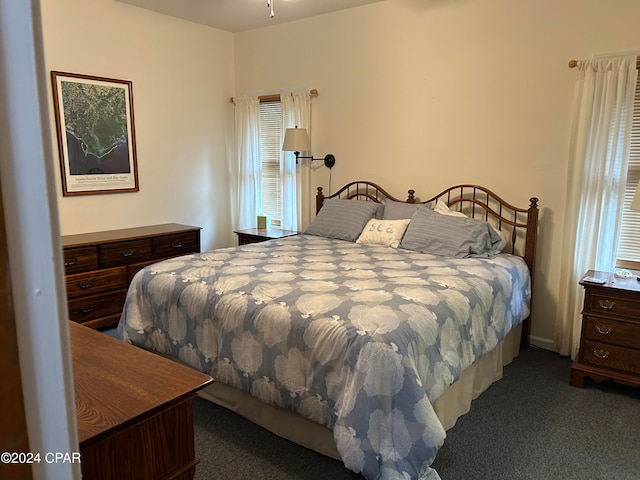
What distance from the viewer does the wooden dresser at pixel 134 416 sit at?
1017 millimetres

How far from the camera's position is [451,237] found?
11.0 feet

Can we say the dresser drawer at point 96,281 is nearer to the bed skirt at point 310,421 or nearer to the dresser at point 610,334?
the bed skirt at point 310,421

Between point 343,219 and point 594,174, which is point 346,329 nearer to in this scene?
point 343,219

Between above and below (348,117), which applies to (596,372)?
A: below

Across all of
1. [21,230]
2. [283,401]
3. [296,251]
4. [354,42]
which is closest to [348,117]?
[354,42]

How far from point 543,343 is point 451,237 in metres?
1.10

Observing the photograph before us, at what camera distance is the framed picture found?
3.81 m

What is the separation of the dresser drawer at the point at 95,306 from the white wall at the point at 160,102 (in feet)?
2.21

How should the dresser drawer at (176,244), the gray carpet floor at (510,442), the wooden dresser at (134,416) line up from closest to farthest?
1. the wooden dresser at (134,416)
2. the gray carpet floor at (510,442)
3. the dresser drawer at (176,244)

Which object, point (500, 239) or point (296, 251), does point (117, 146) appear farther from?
point (500, 239)

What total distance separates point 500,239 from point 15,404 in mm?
3439

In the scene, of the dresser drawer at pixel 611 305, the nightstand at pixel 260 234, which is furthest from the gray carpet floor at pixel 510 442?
the nightstand at pixel 260 234

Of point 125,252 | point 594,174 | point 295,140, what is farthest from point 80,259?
point 594,174

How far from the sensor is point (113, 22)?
4027 mm
